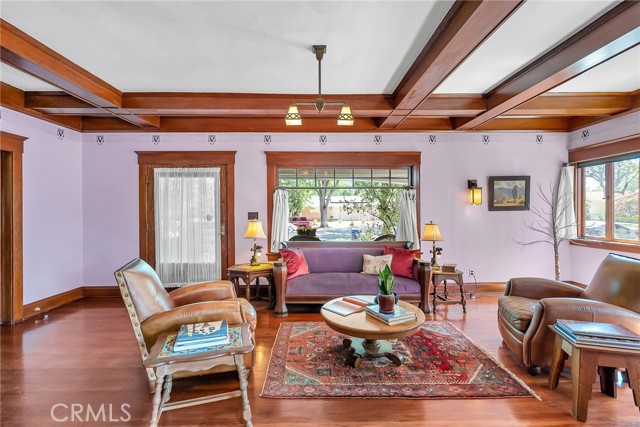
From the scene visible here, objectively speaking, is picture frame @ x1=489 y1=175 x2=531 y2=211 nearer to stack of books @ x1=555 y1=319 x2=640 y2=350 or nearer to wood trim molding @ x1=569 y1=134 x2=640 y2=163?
wood trim molding @ x1=569 y1=134 x2=640 y2=163

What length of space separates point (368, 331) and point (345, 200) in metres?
2.99

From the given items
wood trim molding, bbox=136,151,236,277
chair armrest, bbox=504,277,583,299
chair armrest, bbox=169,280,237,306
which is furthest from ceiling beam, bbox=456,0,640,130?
wood trim molding, bbox=136,151,236,277

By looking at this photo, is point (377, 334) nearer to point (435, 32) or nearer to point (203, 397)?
point (203, 397)

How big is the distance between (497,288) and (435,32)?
13.7ft

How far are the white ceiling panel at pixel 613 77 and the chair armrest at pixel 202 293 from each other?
4.35 meters

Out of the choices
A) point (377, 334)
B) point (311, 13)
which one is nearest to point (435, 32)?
point (311, 13)

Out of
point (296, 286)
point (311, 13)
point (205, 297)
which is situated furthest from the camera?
point (296, 286)

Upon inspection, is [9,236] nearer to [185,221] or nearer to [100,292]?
[100,292]

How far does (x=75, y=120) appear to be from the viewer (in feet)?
15.3

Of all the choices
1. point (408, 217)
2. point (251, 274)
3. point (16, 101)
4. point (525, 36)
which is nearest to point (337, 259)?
point (251, 274)

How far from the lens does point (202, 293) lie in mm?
3031

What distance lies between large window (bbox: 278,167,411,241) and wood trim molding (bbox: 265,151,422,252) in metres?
0.13

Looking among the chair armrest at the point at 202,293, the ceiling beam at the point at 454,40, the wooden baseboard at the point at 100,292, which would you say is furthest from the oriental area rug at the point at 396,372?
the wooden baseboard at the point at 100,292

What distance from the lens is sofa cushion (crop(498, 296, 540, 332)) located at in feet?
8.67
